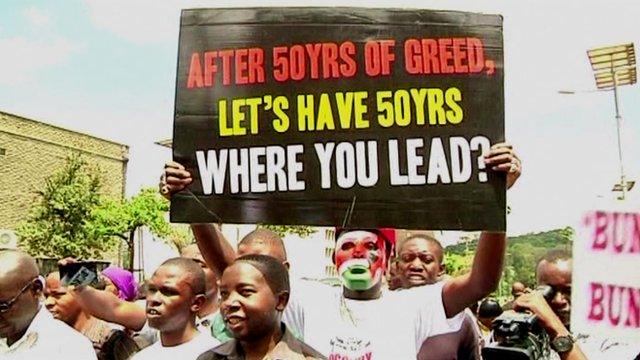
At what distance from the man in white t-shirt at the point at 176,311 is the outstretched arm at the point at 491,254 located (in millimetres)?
1081

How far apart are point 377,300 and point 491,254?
1.58 feet

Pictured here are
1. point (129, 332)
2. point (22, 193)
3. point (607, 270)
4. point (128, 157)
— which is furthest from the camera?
point (128, 157)

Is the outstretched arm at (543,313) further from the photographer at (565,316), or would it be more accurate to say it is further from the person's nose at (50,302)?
the person's nose at (50,302)

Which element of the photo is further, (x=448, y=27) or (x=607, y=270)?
(x=448, y=27)

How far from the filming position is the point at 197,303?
11.9ft

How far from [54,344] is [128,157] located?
1348 inches

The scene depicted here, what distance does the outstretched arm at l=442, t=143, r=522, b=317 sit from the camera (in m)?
3.23

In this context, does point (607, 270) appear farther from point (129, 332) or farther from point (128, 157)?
point (128, 157)

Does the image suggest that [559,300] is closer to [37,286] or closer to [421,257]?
[421,257]

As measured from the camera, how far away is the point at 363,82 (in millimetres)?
3512

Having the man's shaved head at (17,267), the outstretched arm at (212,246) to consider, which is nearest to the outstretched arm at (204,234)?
the outstretched arm at (212,246)

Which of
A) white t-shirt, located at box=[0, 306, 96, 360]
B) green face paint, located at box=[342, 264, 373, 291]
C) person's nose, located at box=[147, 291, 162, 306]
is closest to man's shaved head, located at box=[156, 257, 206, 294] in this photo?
person's nose, located at box=[147, 291, 162, 306]

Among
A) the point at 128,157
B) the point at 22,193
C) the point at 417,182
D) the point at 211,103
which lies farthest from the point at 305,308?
the point at 128,157

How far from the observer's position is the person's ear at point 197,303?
3.59 m
